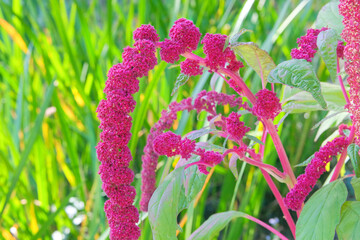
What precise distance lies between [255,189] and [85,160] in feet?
1.70

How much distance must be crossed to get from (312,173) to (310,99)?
0.38 feet

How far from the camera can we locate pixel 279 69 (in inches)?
17.8

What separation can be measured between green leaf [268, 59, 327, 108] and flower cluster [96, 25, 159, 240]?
0.12 metres

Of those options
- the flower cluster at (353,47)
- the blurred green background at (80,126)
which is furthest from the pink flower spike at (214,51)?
the blurred green background at (80,126)

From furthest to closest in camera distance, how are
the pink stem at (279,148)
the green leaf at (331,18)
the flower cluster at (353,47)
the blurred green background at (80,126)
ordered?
the blurred green background at (80,126)
the green leaf at (331,18)
the pink stem at (279,148)
the flower cluster at (353,47)

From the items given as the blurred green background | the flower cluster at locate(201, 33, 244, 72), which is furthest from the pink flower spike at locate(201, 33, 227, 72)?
the blurred green background

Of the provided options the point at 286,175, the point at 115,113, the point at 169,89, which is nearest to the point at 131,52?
the point at 115,113

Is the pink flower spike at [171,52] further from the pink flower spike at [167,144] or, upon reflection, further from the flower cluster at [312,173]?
the flower cluster at [312,173]

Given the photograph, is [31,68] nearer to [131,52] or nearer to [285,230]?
[285,230]

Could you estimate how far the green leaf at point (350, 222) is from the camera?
1.55 ft

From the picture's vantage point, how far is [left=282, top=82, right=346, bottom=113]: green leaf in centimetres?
57

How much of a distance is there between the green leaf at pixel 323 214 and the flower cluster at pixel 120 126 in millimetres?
171

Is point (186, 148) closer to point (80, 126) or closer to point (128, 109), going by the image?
point (128, 109)

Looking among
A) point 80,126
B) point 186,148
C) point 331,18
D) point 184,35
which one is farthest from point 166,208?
point 80,126
